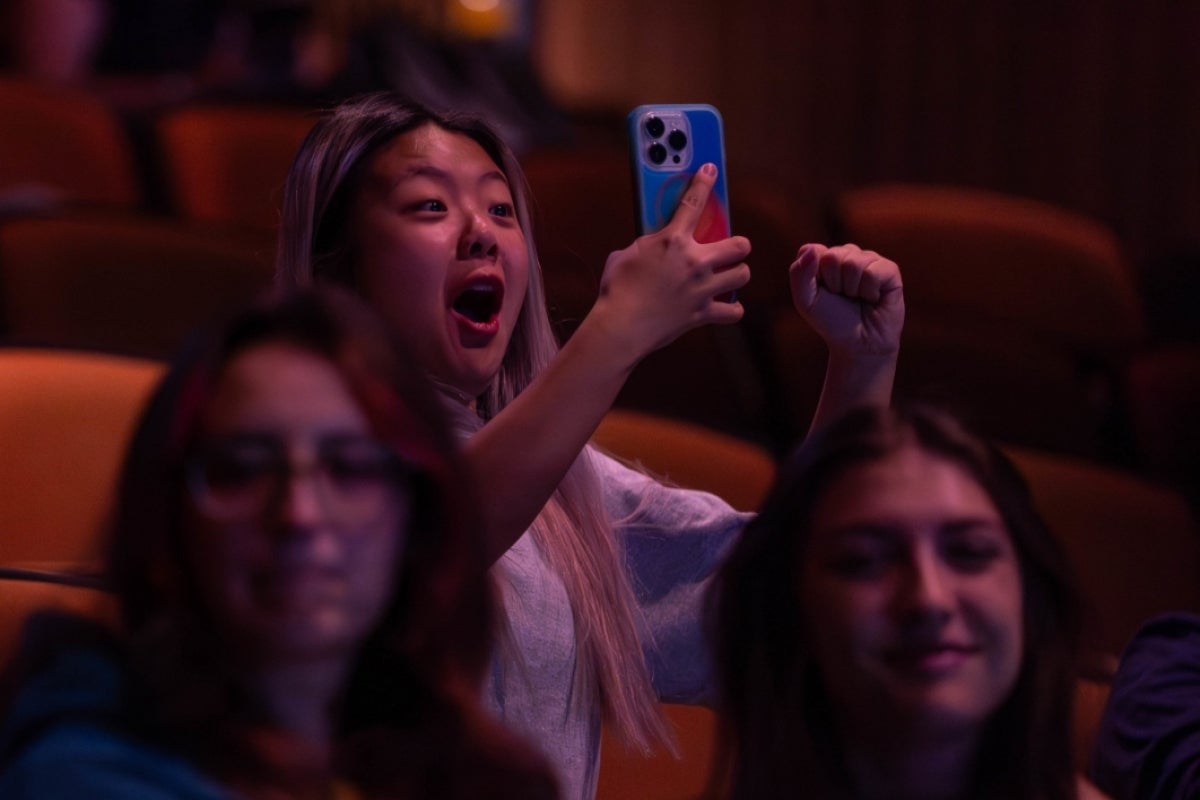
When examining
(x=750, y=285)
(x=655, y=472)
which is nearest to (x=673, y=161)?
(x=655, y=472)

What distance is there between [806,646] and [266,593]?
0.21 meters

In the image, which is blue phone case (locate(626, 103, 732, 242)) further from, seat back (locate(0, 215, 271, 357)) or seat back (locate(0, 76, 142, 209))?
seat back (locate(0, 76, 142, 209))

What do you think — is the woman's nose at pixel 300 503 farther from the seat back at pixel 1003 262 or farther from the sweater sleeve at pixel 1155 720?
the seat back at pixel 1003 262

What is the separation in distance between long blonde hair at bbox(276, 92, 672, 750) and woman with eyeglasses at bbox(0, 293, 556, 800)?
0.32m

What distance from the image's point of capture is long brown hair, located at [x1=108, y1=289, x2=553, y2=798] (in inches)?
22.1

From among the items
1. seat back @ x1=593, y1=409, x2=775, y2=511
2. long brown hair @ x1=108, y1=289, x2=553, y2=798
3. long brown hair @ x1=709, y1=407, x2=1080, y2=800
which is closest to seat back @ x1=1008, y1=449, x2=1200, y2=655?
seat back @ x1=593, y1=409, x2=775, y2=511

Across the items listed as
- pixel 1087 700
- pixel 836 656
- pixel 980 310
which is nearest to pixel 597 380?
pixel 836 656

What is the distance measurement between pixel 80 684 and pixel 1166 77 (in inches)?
136

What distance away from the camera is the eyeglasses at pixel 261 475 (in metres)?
0.57

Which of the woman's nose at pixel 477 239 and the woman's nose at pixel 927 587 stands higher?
the woman's nose at pixel 477 239

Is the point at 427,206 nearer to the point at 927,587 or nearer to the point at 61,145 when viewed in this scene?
the point at 927,587

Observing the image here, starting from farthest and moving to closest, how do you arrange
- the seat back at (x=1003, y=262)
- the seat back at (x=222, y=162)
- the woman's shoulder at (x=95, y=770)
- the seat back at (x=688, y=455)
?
the seat back at (x=1003, y=262) → the seat back at (x=222, y=162) → the seat back at (x=688, y=455) → the woman's shoulder at (x=95, y=770)

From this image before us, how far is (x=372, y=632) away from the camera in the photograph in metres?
0.62

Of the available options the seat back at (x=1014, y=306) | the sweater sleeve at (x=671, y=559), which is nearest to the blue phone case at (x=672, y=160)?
the sweater sleeve at (x=671, y=559)
